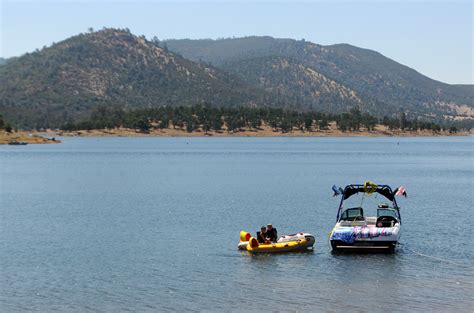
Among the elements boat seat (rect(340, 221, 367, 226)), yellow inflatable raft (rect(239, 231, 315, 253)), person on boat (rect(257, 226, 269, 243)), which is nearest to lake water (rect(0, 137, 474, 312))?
yellow inflatable raft (rect(239, 231, 315, 253))

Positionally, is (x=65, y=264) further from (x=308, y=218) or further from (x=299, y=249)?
(x=308, y=218)

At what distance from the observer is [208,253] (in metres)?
56.4

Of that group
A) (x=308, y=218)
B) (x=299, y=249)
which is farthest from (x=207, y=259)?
(x=308, y=218)

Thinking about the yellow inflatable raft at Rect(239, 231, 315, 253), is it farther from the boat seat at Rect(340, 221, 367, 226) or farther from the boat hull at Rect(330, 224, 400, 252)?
the boat seat at Rect(340, 221, 367, 226)

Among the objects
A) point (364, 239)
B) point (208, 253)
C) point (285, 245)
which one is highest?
point (364, 239)

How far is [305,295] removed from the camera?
43188 millimetres

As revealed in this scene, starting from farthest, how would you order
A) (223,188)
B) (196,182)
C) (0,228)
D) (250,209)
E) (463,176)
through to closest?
1. (463,176)
2. (196,182)
3. (223,188)
4. (250,209)
5. (0,228)

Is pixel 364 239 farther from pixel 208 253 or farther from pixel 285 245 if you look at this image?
pixel 208 253

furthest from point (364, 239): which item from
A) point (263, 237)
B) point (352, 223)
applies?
point (263, 237)

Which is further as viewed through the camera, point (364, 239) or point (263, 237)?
point (263, 237)

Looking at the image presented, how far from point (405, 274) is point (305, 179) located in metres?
80.1

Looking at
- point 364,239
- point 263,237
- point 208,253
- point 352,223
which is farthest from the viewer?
point 352,223

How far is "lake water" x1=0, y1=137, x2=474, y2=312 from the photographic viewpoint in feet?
140

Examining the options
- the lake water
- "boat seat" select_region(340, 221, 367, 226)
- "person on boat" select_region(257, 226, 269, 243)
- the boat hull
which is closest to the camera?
the lake water
